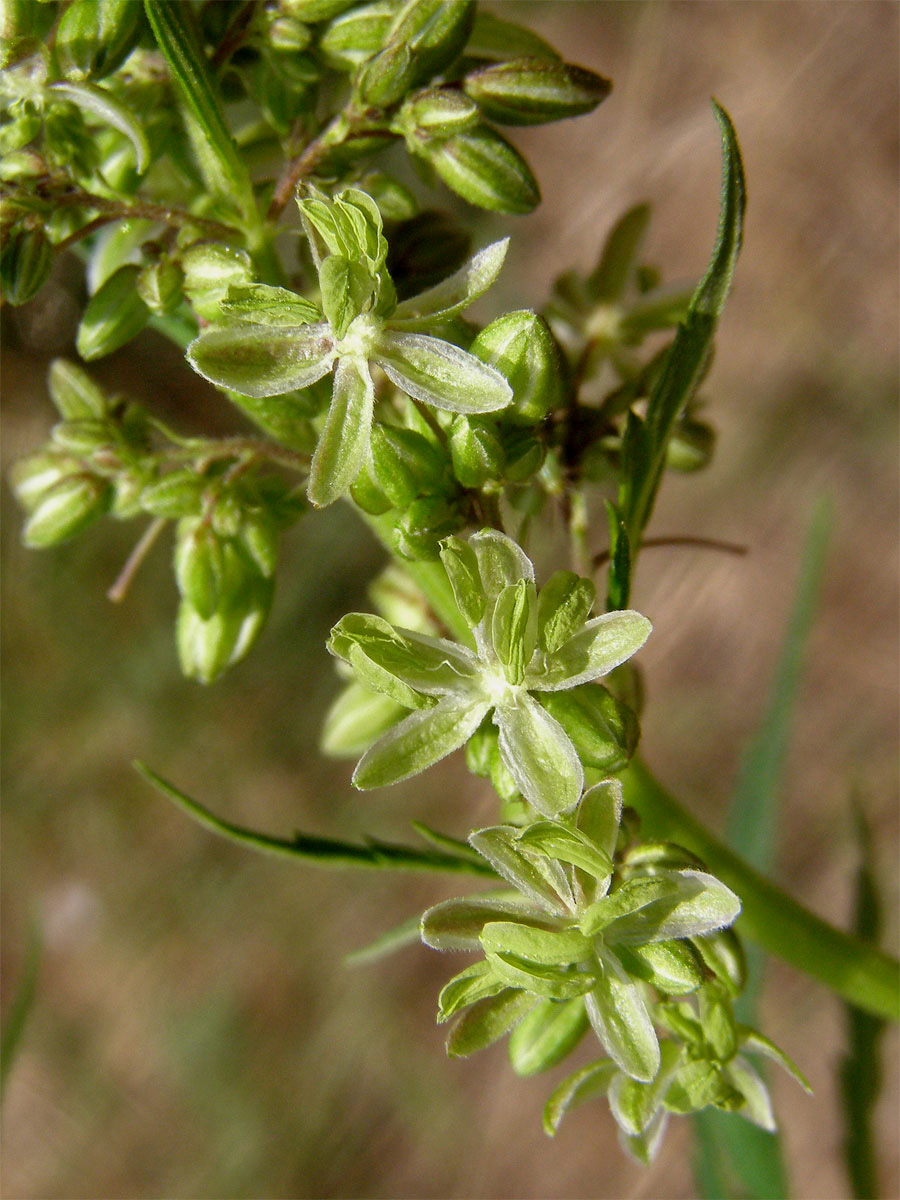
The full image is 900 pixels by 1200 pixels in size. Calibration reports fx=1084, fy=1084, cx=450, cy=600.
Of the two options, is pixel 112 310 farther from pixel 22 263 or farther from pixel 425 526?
pixel 425 526

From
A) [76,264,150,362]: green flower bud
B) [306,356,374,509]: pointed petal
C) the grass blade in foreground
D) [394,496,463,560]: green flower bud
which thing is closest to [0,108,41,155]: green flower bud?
[76,264,150,362]: green flower bud

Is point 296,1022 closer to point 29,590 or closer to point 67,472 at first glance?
point 29,590

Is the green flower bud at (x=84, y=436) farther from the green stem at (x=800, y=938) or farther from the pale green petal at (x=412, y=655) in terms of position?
the green stem at (x=800, y=938)

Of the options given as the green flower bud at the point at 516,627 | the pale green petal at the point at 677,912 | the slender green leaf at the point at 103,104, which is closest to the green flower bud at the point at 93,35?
the slender green leaf at the point at 103,104

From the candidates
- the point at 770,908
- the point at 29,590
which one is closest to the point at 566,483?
the point at 770,908

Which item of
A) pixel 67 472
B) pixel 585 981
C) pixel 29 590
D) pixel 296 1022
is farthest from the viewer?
pixel 296 1022

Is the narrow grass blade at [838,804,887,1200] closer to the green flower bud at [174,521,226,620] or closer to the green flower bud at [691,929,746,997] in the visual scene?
the green flower bud at [691,929,746,997]
